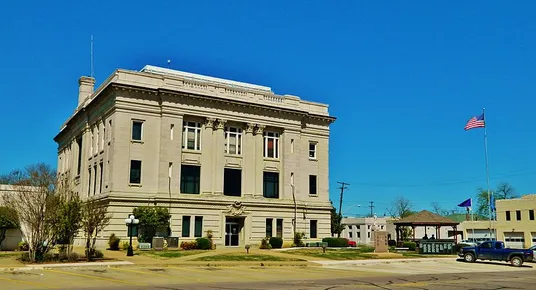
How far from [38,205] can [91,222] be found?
11.1 ft

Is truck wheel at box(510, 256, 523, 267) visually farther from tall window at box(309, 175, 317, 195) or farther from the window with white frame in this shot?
the window with white frame

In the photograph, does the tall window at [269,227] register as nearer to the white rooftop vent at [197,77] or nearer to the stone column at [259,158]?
the stone column at [259,158]

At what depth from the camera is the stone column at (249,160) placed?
57.2m

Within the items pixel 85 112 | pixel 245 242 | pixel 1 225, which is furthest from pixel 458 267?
pixel 85 112

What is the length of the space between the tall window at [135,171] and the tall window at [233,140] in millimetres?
9513

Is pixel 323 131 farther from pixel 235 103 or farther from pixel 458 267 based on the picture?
pixel 458 267

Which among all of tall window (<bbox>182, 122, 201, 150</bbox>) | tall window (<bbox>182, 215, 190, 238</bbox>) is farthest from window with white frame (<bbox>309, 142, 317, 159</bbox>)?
tall window (<bbox>182, 215, 190, 238</bbox>)

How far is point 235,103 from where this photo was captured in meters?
56.7

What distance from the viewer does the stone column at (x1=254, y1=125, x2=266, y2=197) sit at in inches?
2281

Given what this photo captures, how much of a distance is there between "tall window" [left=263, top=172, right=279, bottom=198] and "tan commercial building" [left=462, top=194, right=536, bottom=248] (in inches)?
1625

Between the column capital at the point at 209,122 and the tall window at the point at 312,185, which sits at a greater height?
the column capital at the point at 209,122

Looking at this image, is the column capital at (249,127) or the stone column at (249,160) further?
the column capital at (249,127)

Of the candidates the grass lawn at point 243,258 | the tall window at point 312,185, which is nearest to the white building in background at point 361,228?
the tall window at point 312,185

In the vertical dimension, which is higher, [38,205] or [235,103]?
[235,103]
